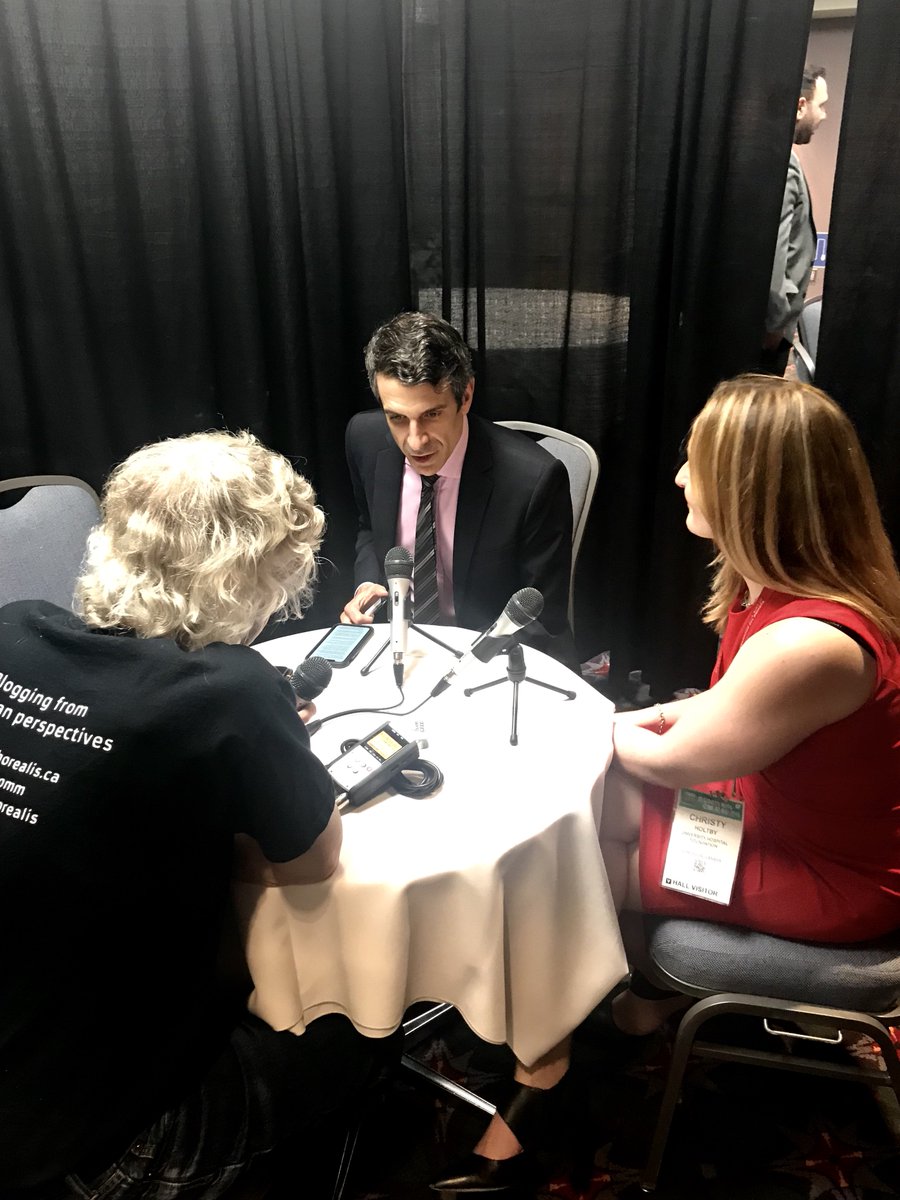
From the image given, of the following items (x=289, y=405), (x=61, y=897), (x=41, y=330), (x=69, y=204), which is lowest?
(x=61, y=897)

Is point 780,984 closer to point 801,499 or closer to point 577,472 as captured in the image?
point 801,499

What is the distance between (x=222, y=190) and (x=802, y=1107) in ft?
9.51

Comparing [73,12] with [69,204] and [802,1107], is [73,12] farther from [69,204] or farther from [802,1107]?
[802,1107]

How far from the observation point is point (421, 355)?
2.11 m

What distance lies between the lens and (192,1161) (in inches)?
49.3

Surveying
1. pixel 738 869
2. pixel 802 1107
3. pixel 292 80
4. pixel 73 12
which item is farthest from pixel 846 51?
pixel 802 1107

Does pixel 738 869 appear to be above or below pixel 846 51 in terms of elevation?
below

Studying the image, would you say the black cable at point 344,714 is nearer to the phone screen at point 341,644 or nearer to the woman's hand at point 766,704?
the phone screen at point 341,644

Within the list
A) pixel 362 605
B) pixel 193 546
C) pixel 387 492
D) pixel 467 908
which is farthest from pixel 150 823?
pixel 387 492

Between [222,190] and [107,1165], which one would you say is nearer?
[107,1165]

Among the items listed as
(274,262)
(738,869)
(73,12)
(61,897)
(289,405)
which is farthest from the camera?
(289,405)

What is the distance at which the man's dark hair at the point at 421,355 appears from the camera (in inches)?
83.1

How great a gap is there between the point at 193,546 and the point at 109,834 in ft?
1.33

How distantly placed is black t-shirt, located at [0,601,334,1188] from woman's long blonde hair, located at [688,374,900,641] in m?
0.85
